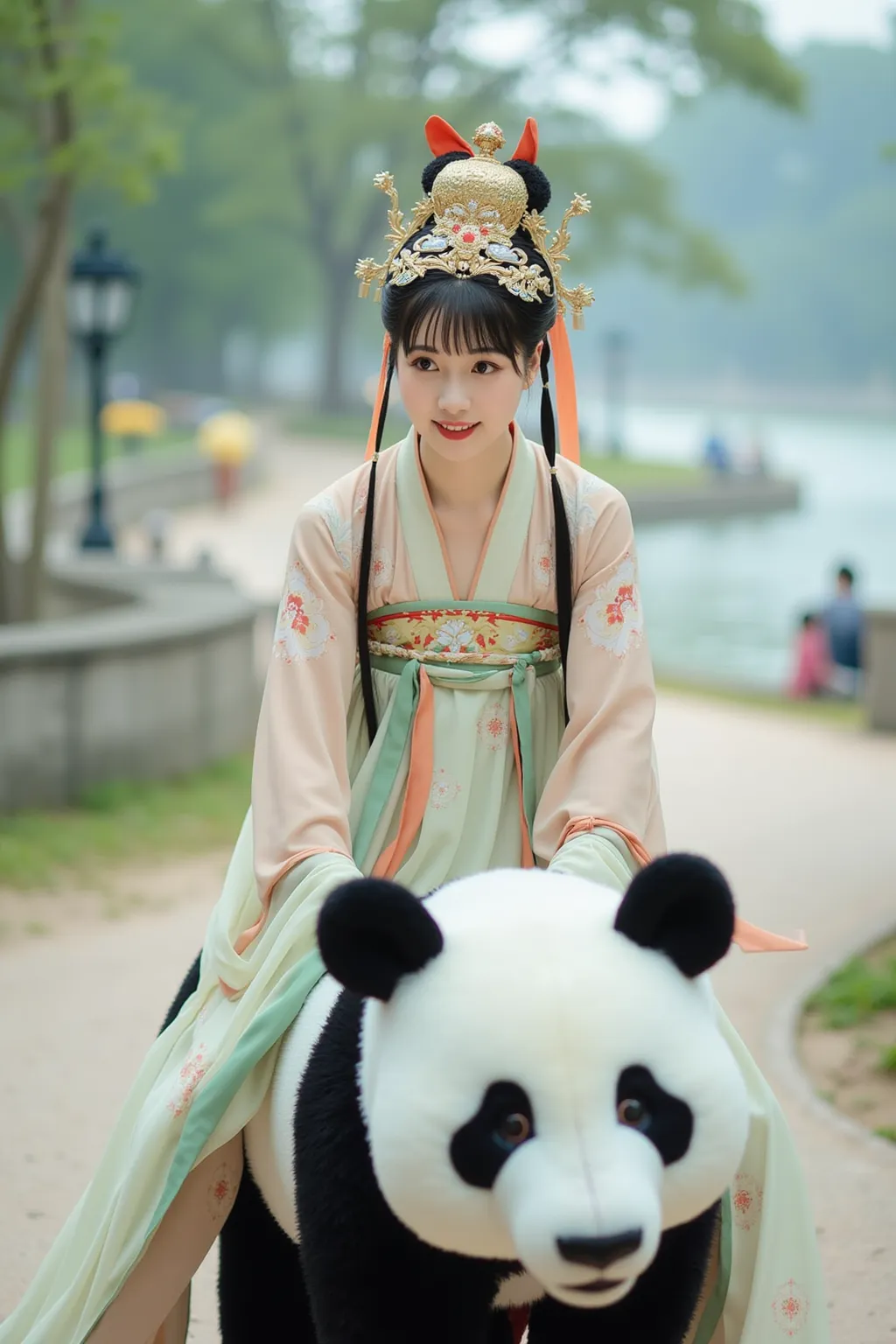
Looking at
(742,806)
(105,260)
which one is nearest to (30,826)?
(742,806)

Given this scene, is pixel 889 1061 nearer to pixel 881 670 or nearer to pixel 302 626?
pixel 302 626

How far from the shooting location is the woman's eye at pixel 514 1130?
195 centimetres

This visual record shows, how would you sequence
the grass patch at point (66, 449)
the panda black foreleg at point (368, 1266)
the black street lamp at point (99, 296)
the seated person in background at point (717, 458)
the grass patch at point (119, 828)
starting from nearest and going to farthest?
the panda black foreleg at point (368, 1266)
the grass patch at point (119, 828)
the black street lamp at point (99, 296)
the grass patch at point (66, 449)
the seated person in background at point (717, 458)

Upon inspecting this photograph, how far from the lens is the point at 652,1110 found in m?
1.99

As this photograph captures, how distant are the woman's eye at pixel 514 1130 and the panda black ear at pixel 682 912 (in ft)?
0.91

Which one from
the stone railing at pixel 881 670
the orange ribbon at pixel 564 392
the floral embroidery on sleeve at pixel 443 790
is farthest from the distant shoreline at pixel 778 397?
the floral embroidery on sleeve at pixel 443 790

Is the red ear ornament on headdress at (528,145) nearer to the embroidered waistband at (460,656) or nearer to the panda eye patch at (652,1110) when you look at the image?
the embroidered waistband at (460,656)

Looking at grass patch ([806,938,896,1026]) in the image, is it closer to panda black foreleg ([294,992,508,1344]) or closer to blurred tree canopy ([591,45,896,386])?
panda black foreleg ([294,992,508,1344])

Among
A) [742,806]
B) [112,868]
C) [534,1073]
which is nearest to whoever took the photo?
[534,1073]

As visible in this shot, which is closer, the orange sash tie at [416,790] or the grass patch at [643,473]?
the orange sash tie at [416,790]

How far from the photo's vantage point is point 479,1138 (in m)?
1.95

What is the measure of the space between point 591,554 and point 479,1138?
1.30m

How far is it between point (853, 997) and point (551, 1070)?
13.8 feet

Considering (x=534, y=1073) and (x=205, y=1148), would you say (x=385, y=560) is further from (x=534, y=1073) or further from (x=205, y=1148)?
(x=534, y=1073)
